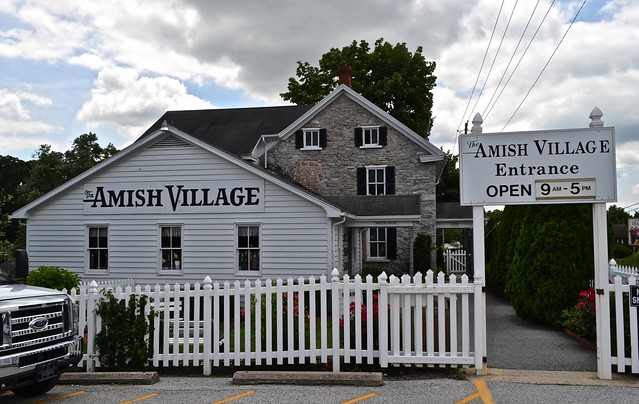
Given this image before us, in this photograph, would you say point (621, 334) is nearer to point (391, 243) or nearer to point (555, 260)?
point (555, 260)

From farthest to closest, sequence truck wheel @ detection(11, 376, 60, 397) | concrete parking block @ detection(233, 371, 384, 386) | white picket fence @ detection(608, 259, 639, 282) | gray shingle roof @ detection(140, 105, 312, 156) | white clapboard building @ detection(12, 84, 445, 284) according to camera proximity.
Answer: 1. gray shingle roof @ detection(140, 105, 312, 156)
2. white clapboard building @ detection(12, 84, 445, 284)
3. white picket fence @ detection(608, 259, 639, 282)
4. concrete parking block @ detection(233, 371, 384, 386)
5. truck wheel @ detection(11, 376, 60, 397)

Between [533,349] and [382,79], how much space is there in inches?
1194

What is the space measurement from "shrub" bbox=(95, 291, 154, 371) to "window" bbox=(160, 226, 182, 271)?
8.91 m

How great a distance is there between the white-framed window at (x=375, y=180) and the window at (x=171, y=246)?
10.3 metres

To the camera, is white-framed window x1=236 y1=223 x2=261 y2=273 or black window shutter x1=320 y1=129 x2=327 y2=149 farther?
black window shutter x1=320 y1=129 x2=327 y2=149

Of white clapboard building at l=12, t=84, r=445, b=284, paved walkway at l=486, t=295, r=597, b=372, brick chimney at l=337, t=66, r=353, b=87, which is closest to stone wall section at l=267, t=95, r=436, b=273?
brick chimney at l=337, t=66, r=353, b=87

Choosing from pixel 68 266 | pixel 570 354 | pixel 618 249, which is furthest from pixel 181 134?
pixel 618 249

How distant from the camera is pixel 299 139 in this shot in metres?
25.5

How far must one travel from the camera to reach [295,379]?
7363 millimetres

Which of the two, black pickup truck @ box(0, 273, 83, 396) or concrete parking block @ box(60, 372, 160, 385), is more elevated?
black pickup truck @ box(0, 273, 83, 396)

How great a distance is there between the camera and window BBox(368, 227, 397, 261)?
80.1 feet

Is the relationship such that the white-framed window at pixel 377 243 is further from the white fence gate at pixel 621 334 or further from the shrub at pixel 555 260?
the white fence gate at pixel 621 334

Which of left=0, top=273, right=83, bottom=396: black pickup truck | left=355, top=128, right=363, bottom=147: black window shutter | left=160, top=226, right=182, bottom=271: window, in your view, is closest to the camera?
left=0, top=273, right=83, bottom=396: black pickup truck

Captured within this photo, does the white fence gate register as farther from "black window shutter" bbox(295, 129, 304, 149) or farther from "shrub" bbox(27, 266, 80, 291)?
"black window shutter" bbox(295, 129, 304, 149)
